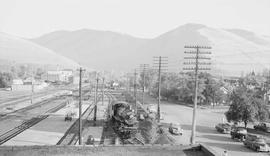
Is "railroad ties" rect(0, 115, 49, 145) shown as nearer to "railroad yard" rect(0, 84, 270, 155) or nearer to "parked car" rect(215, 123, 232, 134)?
"railroad yard" rect(0, 84, 270, 155)

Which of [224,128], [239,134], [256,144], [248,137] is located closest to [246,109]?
[224,128]

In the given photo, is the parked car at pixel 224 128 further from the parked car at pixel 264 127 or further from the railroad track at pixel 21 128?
the railroad track at pixel 21 128

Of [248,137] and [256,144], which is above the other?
[248,137]

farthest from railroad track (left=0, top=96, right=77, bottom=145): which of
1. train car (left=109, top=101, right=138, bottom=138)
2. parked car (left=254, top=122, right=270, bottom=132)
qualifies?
parked car (left=254, top=122, right=270, bottom=132)

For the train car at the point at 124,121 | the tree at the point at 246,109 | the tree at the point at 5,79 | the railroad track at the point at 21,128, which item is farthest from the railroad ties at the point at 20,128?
the tree at the point at 5,79

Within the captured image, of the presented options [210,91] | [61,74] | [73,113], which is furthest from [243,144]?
[61,74]

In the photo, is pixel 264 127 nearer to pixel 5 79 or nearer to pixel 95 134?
pixel 95 134
